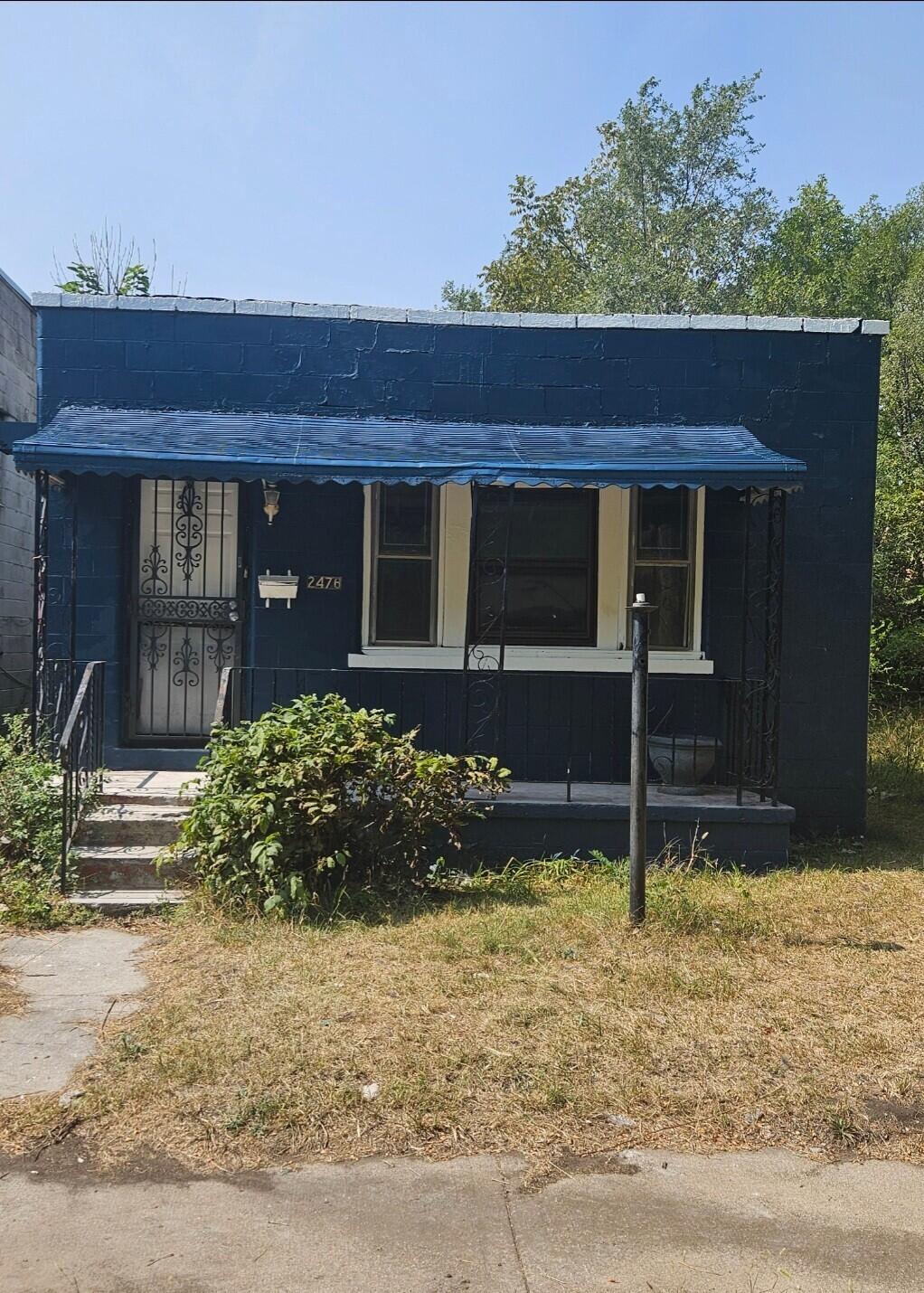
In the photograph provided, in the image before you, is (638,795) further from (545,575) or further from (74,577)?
(74,577)

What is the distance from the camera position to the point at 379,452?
720 cm

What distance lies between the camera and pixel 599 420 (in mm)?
8203

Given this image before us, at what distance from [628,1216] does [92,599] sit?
594 cm

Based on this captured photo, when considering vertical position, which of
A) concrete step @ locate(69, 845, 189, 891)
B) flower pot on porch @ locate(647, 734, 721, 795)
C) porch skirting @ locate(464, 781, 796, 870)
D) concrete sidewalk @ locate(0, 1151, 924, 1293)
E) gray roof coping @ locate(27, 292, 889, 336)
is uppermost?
gray roof coping @ locate(27, 292, 889, 336)

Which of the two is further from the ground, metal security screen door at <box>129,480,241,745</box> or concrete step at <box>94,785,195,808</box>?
metal security screen door at <box>129,480,241,745</box>

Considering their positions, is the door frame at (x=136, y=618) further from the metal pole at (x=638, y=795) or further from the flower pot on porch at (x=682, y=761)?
the metal pole at (x=638, y=795)

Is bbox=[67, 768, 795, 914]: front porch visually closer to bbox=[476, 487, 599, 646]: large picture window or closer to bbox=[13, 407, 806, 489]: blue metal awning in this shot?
bbox=[476, 487, 599, 646]: large picture window

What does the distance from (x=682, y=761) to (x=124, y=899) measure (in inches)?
150

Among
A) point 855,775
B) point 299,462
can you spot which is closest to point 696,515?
point 855,775

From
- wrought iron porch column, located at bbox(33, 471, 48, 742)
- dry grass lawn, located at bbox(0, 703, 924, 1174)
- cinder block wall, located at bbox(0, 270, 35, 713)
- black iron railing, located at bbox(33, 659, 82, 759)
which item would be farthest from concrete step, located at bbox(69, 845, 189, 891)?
cinder block wall, located at bbox(0, 270, 35, 713)

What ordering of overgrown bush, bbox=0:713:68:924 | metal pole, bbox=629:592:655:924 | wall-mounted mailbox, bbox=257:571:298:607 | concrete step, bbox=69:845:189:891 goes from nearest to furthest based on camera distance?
1. metal pole, bbox=629:592:655:924
2. overgrown bush, bbox=0:713:68:924
3. concrete step, bbox=69:845:189:891
4. wall-mounted mailbox, bbox=257:571:298:607

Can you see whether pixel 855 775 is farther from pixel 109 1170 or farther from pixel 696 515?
pixel 109 1170

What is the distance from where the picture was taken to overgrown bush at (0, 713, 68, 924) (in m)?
6.18

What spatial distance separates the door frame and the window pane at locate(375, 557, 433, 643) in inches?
38.4
